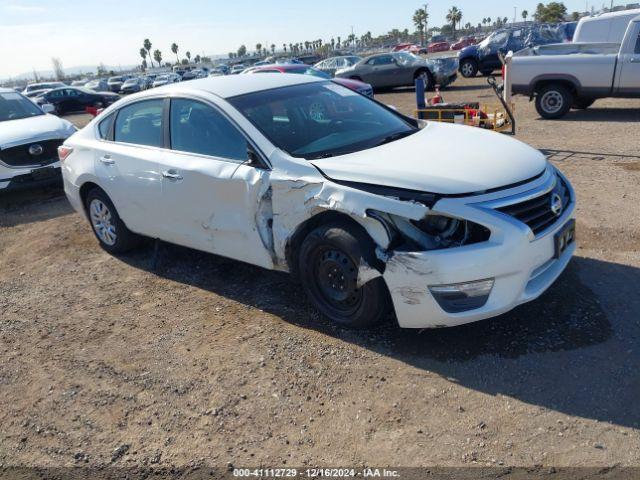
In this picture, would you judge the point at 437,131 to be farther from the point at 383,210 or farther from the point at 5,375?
the point at 5,375

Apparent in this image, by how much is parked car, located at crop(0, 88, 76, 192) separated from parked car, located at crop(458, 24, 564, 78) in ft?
57.6

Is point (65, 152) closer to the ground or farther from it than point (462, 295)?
farther from it

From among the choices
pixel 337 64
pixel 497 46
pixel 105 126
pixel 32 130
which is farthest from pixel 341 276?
pixel 337 64

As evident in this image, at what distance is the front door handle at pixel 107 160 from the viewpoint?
5296 millimetres

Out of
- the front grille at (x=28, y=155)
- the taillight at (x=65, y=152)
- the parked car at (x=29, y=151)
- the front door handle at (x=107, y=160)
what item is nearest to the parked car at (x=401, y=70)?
the parked car at (x=29, y=151)

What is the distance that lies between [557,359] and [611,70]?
9034 millimetres

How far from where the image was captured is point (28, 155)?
846 centimetres

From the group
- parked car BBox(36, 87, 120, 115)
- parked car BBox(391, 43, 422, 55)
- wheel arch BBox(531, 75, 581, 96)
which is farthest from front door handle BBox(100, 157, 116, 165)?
parked car BBox(391, 43, 422, 55)

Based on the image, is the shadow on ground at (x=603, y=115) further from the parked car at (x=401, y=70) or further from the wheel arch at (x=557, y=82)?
the parked car at (x=401, y=70)

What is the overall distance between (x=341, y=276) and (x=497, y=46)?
20.9 meters

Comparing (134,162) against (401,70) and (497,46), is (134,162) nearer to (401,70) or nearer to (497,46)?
(401,70)

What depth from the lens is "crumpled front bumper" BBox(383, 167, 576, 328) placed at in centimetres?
326

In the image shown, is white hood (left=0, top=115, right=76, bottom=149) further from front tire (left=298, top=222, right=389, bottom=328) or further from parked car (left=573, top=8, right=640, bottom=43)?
parked car (left=573, top=8, right=640, bottom=43)

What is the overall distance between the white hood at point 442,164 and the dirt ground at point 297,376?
3.37ft
